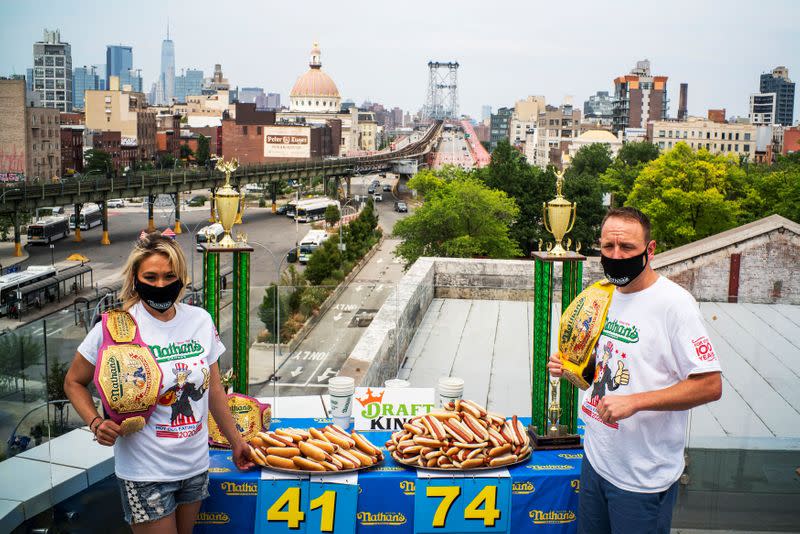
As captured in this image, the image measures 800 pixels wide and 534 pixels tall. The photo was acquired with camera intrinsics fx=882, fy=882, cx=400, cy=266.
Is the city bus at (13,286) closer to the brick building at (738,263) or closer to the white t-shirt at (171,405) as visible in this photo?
the brick building at (738,263)

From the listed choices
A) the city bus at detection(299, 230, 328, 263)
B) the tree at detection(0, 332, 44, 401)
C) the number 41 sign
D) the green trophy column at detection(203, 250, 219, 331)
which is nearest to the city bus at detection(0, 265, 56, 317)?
the city bus at detection(299, 230, 328, 263)

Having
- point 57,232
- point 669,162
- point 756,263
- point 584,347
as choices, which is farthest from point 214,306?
point 57,232

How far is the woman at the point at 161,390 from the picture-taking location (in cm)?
464

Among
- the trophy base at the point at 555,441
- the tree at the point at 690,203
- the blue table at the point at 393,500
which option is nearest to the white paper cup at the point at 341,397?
the blue table at the point at 393,500

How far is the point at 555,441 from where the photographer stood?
651cm

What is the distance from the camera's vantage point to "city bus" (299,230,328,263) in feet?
196

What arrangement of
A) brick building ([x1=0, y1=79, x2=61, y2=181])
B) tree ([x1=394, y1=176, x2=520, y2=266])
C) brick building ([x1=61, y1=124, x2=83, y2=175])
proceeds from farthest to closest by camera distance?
brick building ([x1=61, y1=124, x2=83, y2=175]) → brick building ([x1=0, y1=79, x2=61, y2=181]) → tree ([x1=394, y1=176, x2=520, y2=266])

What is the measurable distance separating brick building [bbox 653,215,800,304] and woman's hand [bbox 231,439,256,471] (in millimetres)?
11445

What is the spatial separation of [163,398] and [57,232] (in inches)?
2782

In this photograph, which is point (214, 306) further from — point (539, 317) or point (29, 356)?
point (539, 317)

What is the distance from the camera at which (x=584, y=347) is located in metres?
4.73

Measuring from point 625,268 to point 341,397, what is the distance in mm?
3207

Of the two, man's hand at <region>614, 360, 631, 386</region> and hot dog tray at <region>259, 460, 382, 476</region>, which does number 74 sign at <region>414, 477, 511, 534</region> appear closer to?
hot dog tray at <region>259, 460, 382, 476</region>

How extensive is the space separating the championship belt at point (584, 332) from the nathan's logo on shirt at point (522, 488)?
132cm
